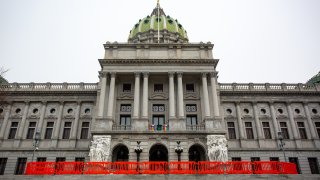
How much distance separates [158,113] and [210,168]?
1422 cm

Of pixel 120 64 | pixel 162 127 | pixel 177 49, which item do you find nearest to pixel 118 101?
pixel 120 64

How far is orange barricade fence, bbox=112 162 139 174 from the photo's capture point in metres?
19.8

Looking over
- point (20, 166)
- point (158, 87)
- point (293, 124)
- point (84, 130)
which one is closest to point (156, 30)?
point (158, 87)

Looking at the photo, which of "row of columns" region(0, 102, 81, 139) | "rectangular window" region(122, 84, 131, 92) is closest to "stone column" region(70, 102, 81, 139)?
"row of columns" region(0, 102, 81, 139)

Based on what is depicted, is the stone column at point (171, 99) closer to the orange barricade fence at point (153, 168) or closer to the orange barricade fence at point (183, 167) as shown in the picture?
the orange barricade fence at point (183, 167)

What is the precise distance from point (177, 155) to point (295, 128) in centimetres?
1979

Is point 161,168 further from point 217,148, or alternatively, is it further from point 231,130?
point 231,130

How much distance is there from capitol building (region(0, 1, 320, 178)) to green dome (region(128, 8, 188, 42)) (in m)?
23.8

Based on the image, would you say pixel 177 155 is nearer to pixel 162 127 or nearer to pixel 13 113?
pixel 162 127

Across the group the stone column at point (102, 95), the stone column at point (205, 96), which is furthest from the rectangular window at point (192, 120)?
the stone column at point (102, 95)

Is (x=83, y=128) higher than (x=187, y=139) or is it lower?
higher

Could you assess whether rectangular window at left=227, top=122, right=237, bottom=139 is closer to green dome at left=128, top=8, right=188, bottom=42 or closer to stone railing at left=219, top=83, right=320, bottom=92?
stone railing at left=219, top=83, right=320, bottom=92

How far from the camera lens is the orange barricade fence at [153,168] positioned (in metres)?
19.8

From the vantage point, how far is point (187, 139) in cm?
2917
